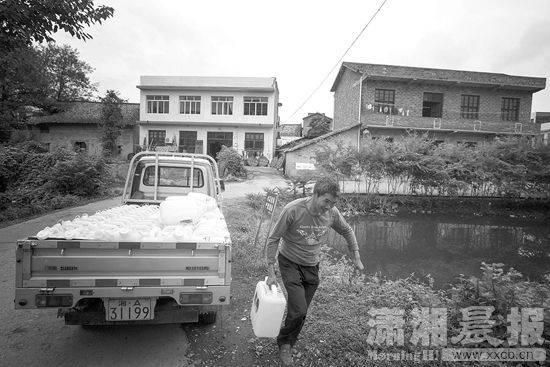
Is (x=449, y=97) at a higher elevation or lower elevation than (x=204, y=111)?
higher

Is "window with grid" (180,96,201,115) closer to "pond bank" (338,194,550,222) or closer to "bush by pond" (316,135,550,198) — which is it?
"bush by pond" (316,135,550,198)

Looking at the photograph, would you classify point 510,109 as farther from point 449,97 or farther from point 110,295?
point 110,295

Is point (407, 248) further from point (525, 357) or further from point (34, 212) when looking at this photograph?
point (34, 212)

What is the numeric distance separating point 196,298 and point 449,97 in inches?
1173

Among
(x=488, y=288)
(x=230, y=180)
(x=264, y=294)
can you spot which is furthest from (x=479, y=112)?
(x=264, y=294)

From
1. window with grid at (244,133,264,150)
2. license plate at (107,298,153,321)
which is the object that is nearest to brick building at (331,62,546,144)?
window with grid at (244,133,264,150)

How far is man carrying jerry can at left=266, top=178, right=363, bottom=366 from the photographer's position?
306 centimetres

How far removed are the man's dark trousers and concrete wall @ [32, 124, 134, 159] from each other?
3039 centimetres

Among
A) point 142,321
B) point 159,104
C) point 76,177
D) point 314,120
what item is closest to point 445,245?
point 142,321

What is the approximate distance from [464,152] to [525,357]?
52.2ft

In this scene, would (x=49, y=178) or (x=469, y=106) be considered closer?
(x=49, y=178)

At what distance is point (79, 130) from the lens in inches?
1176

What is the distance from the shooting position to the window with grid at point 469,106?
88.6ft

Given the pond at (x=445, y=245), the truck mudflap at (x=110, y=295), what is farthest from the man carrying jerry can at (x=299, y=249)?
→ the pond at (x=445, y=245)
